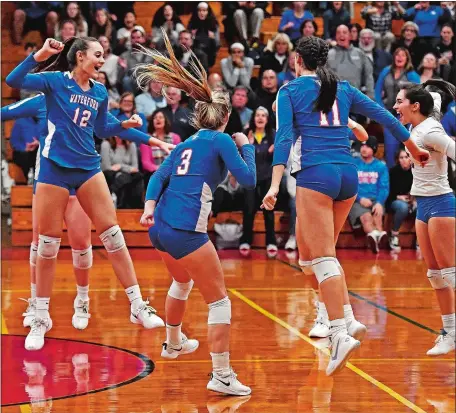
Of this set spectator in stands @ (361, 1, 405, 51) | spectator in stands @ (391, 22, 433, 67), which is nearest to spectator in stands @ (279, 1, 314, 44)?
spectator in stands @ (361, 1, 405, 51)

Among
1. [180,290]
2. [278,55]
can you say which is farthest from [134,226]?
[180,290]

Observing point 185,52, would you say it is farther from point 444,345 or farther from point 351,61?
point 444,345

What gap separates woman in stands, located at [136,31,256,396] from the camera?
5.80 m

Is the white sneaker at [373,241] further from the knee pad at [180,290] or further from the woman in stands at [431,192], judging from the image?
the knee pad at [180,290]

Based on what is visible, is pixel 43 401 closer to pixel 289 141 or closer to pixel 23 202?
pixel 289 141

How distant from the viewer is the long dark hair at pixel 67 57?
22.8ft

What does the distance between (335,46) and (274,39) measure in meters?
1.05

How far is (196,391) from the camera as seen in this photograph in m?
6.19

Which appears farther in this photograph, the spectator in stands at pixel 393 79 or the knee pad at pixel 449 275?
the spectator in stands at pixel 393 79

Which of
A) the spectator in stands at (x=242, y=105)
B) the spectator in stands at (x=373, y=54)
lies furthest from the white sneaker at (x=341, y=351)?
the spectator in stands at (x=373, y=54)

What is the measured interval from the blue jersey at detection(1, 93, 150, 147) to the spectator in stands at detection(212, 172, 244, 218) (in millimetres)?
5748

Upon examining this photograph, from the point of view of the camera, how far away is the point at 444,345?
7043 millimetres

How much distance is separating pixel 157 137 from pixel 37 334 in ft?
19.6

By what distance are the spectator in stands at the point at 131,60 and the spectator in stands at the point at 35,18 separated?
140 cm
